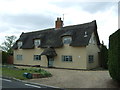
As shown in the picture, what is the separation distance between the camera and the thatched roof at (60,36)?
25922 mm

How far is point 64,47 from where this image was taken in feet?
90.3

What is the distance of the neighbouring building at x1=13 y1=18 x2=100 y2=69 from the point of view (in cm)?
2575

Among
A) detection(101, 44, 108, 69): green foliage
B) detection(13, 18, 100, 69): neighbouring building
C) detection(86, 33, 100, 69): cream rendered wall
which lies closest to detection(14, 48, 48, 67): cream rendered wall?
detection(13, 18, 100, 69): neighbouring building

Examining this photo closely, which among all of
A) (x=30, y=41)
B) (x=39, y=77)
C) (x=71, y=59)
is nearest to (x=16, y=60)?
(x=30, y=41)

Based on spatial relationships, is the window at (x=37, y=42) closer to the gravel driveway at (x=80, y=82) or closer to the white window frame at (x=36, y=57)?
the white window frame at (x=36, y=57)

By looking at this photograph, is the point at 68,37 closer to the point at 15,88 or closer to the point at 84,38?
the point at 84,38

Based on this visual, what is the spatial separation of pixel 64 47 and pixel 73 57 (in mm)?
2414

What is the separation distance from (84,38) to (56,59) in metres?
6.38

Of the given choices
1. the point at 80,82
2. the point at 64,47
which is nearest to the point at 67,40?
the point at 64,47

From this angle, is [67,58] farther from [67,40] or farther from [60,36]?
[60,36]

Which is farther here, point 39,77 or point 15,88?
point 39,77

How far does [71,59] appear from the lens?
87.5ft

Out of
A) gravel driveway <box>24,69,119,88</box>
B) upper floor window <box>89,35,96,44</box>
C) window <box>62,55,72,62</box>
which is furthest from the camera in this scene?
window <box>62,55,72,62</box>

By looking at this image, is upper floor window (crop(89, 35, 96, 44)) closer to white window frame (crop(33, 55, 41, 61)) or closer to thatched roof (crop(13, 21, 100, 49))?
thatched roof (crop(13, 21, 100, 49))
